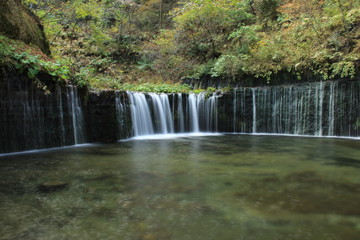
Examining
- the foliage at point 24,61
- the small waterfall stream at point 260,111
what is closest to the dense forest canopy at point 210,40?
the small waterfall stream at point 260,111

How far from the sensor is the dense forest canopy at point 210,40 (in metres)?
11.2

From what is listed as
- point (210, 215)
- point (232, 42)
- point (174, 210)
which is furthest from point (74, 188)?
point (232, 42)

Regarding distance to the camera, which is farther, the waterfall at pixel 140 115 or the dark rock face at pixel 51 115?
the waterfall at pixel 140 115

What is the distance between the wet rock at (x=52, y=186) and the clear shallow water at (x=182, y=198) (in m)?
0.10

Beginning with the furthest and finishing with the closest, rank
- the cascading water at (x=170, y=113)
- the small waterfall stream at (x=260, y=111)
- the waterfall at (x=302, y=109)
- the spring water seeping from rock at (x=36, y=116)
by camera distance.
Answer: the cascading water at (x=170, y=113) → the small waterfall stream at (x=260, y=111) → the waterfall at (x=302, y=109) → the spring water seeping from rock at (x=36, y=116)

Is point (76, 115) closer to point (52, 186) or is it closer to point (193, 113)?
point (52, 186)

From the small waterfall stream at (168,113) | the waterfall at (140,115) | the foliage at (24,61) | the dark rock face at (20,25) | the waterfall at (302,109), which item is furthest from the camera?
the waterfall at (140,115)

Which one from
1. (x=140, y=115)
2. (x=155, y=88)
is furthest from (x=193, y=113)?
(x=140, y=115)

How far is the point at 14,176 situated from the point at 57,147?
3.53 metres

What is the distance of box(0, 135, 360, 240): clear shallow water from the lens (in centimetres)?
279

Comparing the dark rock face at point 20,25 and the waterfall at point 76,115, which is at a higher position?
the dark rock face at point 20,25

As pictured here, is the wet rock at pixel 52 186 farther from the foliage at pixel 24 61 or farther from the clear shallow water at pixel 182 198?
the foliage at pixel 24 61

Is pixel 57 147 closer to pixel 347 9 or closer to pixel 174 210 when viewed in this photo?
pixel 174 210

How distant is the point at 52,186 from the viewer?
171 inches
